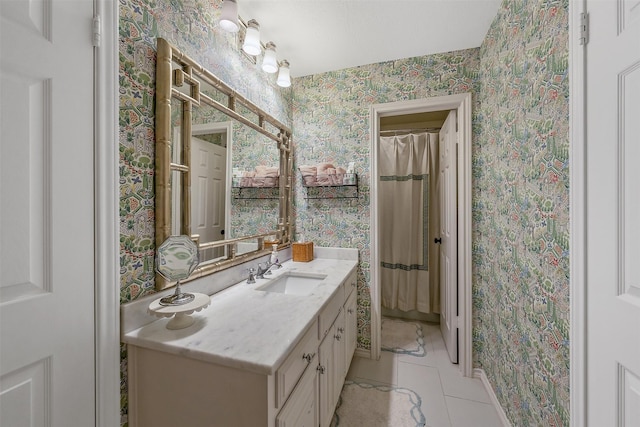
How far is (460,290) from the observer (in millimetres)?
1931

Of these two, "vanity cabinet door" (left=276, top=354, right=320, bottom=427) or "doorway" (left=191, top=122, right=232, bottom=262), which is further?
"doorway" (left=191, top=122, right=232, bottom=262)

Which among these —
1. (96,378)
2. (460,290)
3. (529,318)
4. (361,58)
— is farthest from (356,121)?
(96,378)

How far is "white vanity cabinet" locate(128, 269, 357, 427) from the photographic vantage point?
0.75 metres

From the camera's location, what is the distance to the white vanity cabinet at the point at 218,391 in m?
0.75

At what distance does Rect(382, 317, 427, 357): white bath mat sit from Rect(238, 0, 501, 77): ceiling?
2.51 metres

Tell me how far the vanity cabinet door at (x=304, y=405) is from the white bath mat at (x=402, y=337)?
1359 millimetres

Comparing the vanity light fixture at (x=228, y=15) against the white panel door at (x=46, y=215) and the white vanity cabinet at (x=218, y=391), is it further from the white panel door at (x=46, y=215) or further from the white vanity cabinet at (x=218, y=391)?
the white vanity cabinet at (x=218, y=391)

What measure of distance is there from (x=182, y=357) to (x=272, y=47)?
69.7 inches

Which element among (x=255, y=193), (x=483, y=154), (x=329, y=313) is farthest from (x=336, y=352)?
(x=483, y=154)

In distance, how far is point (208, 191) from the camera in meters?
1.30

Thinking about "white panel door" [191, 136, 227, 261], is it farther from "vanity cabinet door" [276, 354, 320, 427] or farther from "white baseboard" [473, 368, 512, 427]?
"white baseboard" [473, 368, 512, 427]
